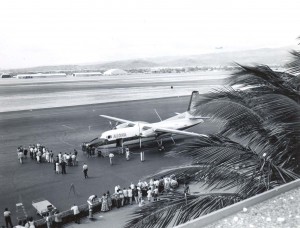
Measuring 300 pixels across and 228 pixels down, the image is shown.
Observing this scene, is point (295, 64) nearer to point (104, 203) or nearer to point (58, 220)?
point (104, 203)

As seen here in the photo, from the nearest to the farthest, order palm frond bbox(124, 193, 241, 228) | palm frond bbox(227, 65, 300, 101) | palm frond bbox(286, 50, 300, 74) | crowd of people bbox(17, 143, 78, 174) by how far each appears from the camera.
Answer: palm frond bbox(124, 193, 241, 228) → palm frond bbox(227, 65, 300, 101) → palm frond bbox(286, 50, 300, 74) → crowd of people bbox(17, 143, 78, 174)

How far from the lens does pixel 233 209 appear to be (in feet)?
16.5

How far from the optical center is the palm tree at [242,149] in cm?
621

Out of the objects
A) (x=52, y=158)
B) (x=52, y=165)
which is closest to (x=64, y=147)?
(x=52, y=158)

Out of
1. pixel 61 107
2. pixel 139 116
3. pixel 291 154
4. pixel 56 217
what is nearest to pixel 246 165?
pixel 291 154

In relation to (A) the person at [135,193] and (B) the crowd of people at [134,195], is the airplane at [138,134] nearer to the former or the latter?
(B) the crowd of people at [134,195]

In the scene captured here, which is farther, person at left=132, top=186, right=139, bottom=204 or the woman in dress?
person at left=132, top=186, right=139, bottom=204

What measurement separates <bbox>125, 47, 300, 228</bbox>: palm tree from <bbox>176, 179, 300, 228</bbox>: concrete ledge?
47 cm

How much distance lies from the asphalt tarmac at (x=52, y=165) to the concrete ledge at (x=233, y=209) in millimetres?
11529

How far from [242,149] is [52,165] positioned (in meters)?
17.8

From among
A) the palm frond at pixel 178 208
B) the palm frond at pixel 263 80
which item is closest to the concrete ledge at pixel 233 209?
the palm frond at pixel 178 208

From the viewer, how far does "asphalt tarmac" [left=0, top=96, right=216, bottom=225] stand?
16734mm

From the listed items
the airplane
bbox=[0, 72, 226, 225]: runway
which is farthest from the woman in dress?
the airplane

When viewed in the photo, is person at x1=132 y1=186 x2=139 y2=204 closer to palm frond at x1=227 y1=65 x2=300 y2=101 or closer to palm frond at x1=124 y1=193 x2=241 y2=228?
palm frond at x1=227 y1=65 x2=300 y2=101
